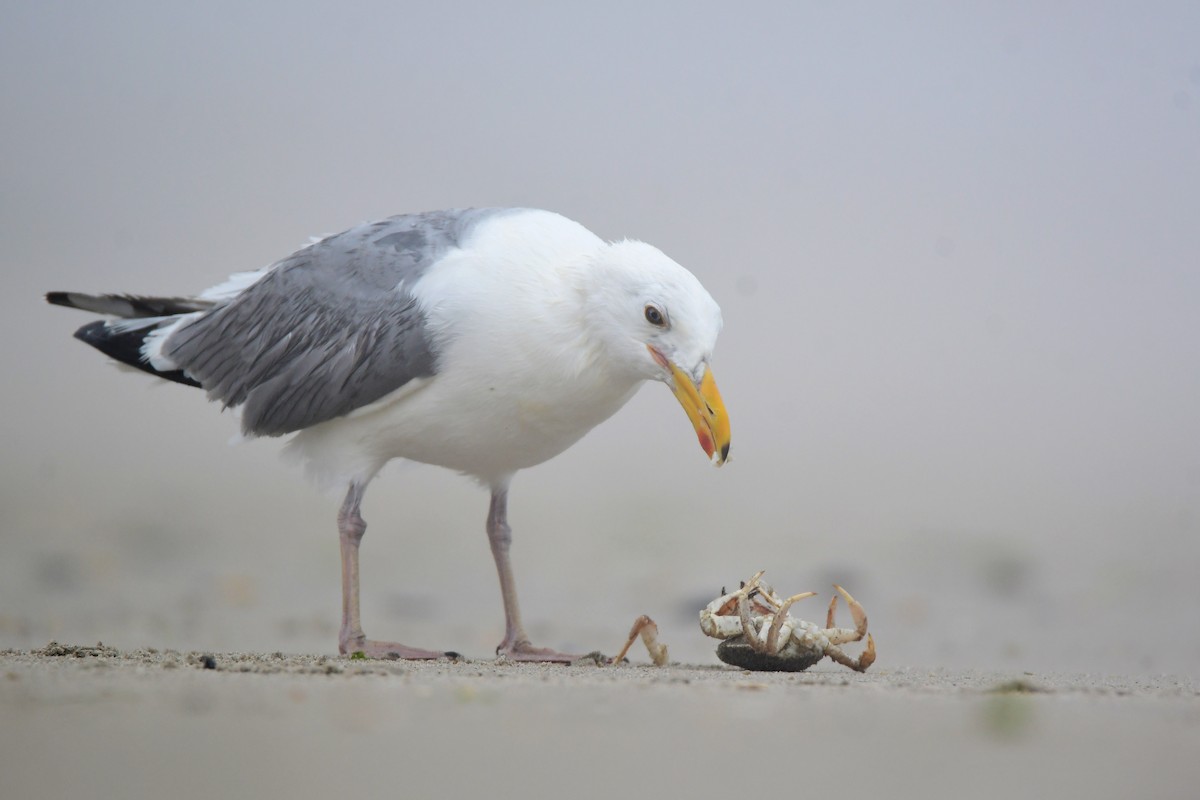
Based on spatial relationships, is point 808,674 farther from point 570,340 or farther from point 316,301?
point 316,301

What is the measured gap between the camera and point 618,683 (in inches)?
211

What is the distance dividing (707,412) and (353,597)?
2.14 m

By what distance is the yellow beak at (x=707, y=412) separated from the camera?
6043 millimetres

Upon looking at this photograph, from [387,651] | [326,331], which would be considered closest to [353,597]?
[387,651]

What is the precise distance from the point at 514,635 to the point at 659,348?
2.06 meters

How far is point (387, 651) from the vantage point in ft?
22.2

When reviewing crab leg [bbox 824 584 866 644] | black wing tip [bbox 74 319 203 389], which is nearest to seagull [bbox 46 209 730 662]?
black wing tip [bbox 74 319 203 389]

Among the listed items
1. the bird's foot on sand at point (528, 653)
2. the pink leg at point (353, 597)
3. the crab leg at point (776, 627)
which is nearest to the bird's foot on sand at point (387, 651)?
the pink leg at point (353, 597)

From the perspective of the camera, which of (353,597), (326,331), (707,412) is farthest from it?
(326,331)

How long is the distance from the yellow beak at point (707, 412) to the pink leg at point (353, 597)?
5.95 ft

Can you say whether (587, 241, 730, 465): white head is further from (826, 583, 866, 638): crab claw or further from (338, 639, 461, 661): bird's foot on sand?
(338, 639, 461, 661): bird's foot on sand

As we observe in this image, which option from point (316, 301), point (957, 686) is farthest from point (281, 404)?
point (957, 686)

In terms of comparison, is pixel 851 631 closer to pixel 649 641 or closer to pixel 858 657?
pixel 858 657

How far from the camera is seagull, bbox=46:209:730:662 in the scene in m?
6.29
